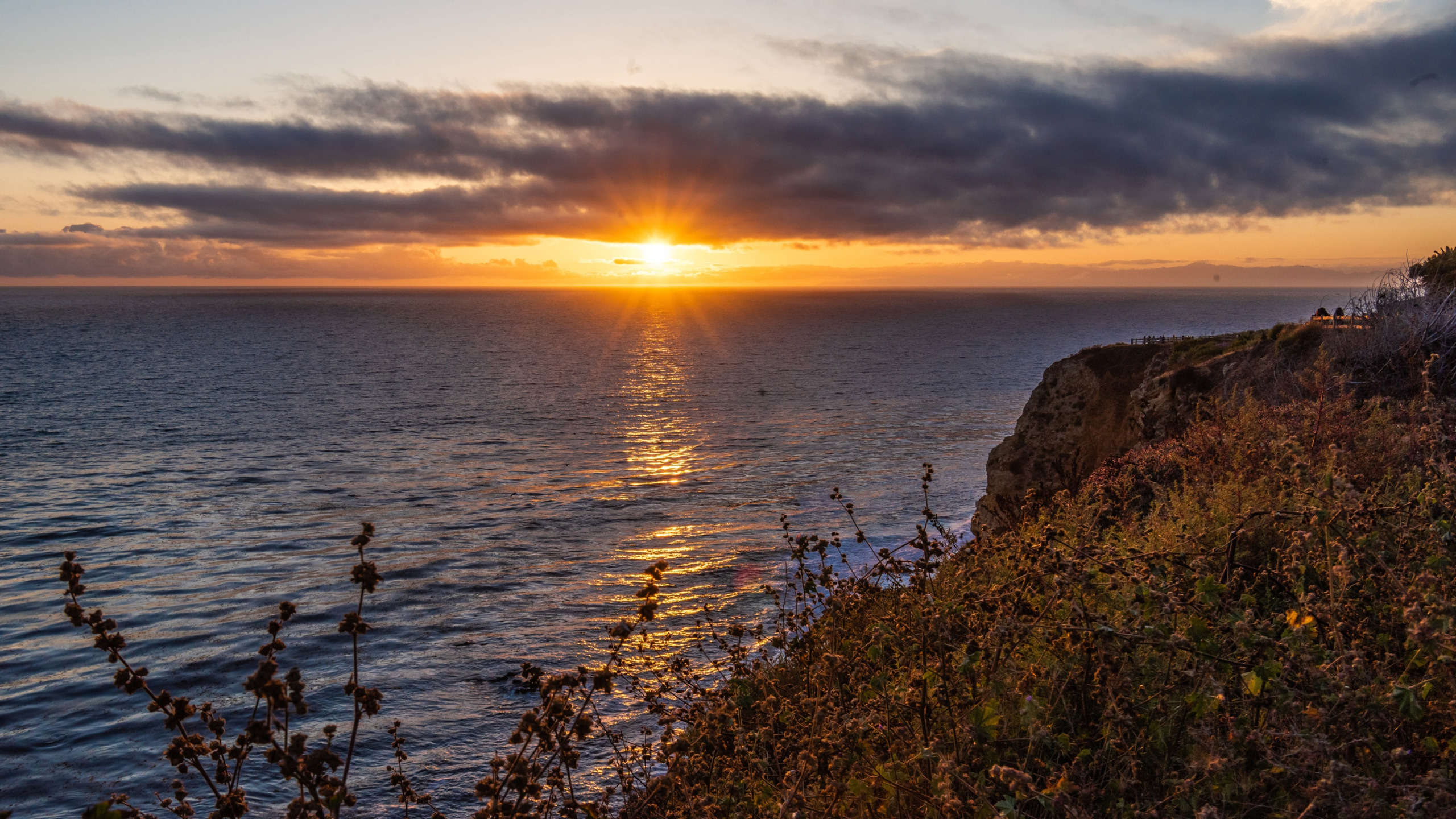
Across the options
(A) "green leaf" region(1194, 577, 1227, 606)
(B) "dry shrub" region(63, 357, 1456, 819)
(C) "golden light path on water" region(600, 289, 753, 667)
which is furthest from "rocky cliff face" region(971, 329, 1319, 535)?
(A) "green leaf" region(1194, 577, 1227, 606)

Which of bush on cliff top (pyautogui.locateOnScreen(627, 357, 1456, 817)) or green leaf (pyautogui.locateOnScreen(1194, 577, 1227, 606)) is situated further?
green leaf (pyautogui.locateOnScreen(1194, 577, 1227, 606))

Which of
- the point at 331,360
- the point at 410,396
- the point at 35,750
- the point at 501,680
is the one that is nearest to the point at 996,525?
the point at 501,680

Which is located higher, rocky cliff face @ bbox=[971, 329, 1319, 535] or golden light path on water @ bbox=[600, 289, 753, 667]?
rocky cliff face @ bbox=[971, 329, 1319, 535]

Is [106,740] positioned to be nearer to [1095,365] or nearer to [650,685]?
[650,685]

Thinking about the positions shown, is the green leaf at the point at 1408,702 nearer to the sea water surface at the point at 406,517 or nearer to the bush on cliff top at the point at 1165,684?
the bush on cliff top at the point at 1165,684

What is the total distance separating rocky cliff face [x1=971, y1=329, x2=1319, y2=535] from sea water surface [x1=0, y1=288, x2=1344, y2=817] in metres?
3.32

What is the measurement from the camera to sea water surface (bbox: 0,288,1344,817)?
43.5 feet

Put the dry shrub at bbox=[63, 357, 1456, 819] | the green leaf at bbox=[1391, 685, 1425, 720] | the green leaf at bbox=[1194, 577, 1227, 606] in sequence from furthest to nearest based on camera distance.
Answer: the green leaf at bbox=[1194, 577, 1227, 606], the dry shrub at bbox=[63, 357, 1456, 819], the green leaf at bbox=[1391, 685, 1425, 720]

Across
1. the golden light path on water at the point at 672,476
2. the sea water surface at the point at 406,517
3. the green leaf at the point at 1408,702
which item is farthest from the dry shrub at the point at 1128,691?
the sea water surface at the point at 406,517

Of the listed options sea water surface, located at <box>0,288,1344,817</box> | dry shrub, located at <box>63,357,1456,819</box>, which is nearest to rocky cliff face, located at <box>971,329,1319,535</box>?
sea water surface, located at <box>0,288,1344,817</box>

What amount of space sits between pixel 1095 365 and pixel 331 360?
3200 inches

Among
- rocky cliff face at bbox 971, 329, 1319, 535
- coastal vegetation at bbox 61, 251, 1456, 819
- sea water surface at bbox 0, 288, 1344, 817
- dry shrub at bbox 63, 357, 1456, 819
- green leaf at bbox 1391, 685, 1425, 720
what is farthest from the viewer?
rocky cliff face at bbox 971, 329, 1319, 535

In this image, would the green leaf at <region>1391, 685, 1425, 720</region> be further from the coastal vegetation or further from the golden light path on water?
the golden light path on water

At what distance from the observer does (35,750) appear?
39.7 ft
